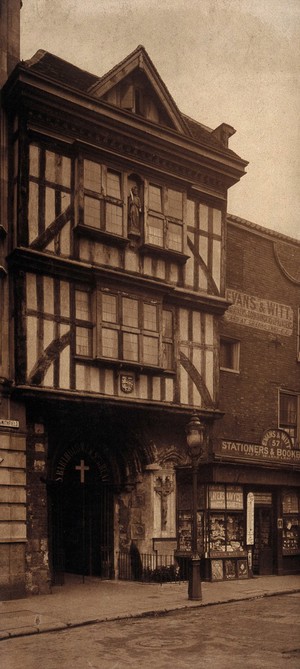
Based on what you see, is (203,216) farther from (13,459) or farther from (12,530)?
(12,530)

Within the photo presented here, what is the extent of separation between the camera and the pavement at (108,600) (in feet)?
42.1

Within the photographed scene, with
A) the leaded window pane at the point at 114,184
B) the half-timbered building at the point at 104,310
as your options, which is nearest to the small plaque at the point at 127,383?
the half-timbered building at the point at 104,310

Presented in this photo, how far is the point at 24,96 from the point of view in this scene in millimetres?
17094

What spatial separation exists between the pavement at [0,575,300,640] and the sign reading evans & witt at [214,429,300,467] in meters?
3.11

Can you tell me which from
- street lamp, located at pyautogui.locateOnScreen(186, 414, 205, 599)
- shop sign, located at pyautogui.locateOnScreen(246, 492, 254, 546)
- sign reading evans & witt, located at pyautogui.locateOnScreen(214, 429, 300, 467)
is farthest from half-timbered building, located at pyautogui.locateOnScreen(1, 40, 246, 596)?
street lamp, located at pyautogui.locateOnScreen(186, 414, 205, 599)

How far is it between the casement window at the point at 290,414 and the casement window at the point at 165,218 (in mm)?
7031

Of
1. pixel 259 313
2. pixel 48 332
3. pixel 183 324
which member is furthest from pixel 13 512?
pixel 259 313

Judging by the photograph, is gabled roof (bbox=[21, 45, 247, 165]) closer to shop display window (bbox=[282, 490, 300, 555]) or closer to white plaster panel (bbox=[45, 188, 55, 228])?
white plaster panel (bbox=[45, 188, 55, 228])

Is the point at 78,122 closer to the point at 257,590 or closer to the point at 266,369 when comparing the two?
the point at 266,369

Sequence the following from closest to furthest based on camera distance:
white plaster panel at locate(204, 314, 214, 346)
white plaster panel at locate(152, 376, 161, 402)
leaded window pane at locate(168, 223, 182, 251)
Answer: white plaster panel at locate(152, 376, 161, 402) → leaded window pane at locate(168, 223, 182, 251) → white plaster panel at locate(204, 314, 214, 346)

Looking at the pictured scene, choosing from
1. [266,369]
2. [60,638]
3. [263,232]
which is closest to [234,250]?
[263,232]

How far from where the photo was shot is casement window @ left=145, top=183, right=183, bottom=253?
63.6 feet

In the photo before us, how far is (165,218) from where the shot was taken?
64.3ft

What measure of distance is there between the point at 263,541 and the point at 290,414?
15.7 feet
